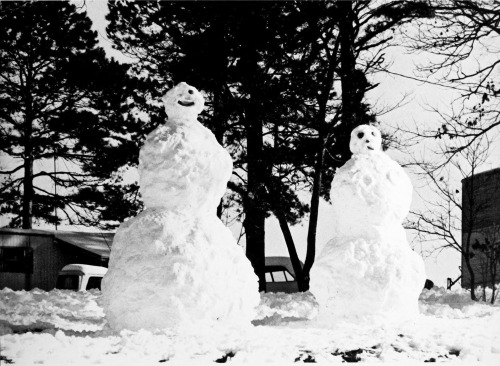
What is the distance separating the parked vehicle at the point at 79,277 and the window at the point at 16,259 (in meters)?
2.07

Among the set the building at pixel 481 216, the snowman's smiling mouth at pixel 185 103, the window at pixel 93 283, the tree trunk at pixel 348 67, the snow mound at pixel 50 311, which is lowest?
the window at pixel 93 283

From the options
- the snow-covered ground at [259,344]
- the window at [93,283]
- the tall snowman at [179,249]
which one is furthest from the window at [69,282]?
the tall snowman at [179,249]

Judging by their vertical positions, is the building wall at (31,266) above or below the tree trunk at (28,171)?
below

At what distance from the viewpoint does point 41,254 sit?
743 inches

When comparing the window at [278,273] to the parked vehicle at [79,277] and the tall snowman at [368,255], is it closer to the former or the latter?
the parked vehicle at [79,277]

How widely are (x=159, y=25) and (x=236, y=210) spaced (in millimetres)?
4148

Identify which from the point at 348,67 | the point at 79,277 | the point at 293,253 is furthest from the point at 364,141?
the point at 79,277

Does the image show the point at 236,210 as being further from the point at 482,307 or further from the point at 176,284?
the point at 176,284

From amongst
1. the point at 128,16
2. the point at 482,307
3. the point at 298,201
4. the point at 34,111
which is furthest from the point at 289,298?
the point at 34,111

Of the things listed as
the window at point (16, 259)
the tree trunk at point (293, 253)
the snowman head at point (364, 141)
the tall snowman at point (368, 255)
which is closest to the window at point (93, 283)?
the window at point (16, 259)

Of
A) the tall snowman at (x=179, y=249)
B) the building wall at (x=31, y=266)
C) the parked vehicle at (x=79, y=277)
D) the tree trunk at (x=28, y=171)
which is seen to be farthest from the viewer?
the building wall at (x=31, y=266)

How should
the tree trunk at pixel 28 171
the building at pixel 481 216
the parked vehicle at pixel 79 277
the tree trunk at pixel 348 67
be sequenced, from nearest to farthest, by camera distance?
1. the tree trunk at pixel 348 67
2. the building at pixel 481 216
3. the tree trunk at pixel 28 171
4. the parked vehicle at pixel 79 277

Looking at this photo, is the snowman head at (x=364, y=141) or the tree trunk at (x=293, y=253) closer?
the snowman head at (x=364, y=141)

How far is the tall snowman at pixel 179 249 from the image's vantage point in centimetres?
620
